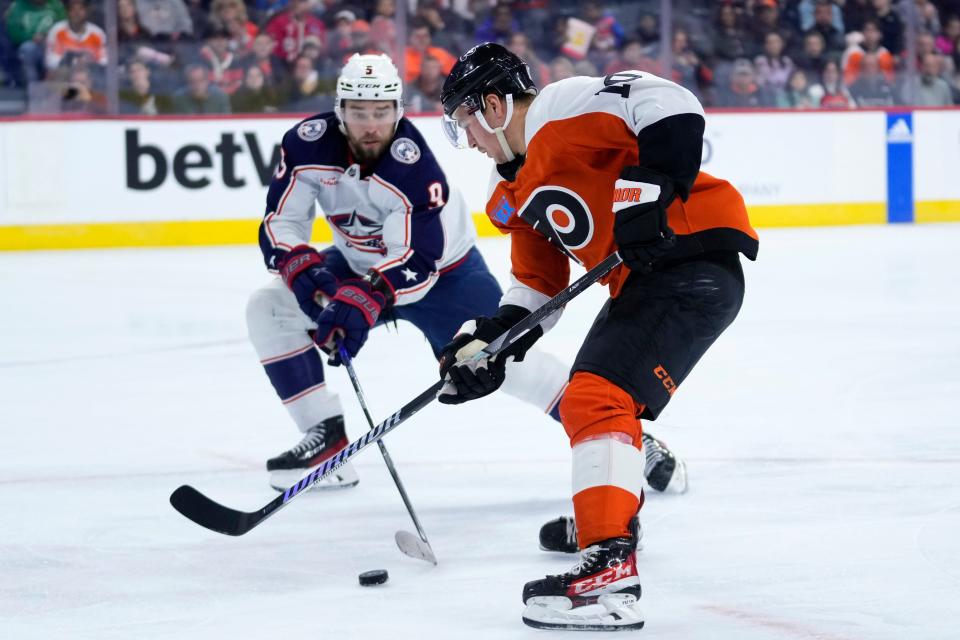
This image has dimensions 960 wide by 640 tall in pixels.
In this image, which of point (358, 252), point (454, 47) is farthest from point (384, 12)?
point (358, 252)

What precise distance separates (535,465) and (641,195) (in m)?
1.26

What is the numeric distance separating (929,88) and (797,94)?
3.24 feet

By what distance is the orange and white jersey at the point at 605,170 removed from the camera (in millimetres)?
2227

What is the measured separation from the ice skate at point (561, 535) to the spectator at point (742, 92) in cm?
737

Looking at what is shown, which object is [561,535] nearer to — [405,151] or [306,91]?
[405,151]

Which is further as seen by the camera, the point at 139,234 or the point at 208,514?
the point at 139,234

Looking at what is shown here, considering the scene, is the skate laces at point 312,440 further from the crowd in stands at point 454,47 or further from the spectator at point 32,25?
the spectator at point 32,25

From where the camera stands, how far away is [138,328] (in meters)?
5.50

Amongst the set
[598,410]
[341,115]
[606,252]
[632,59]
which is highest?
[341,115]

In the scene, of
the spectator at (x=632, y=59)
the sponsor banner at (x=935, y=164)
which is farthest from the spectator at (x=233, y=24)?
the sponsor banner at (x=935, y=164)

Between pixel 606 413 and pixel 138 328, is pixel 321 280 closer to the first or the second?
pixel 606 413

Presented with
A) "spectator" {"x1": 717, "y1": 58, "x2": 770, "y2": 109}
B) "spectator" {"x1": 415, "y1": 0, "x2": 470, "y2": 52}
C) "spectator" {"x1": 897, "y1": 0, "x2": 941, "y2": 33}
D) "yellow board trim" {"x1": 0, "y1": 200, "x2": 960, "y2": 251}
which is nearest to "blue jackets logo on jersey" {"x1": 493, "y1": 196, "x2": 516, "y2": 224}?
"yellow board trim" {"x1": 0, "y1": 200, "x2": 960, "y2": 251}

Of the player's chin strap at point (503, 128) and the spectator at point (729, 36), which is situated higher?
the player's chin strap at point (503, 128)

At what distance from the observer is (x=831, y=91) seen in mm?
9883
